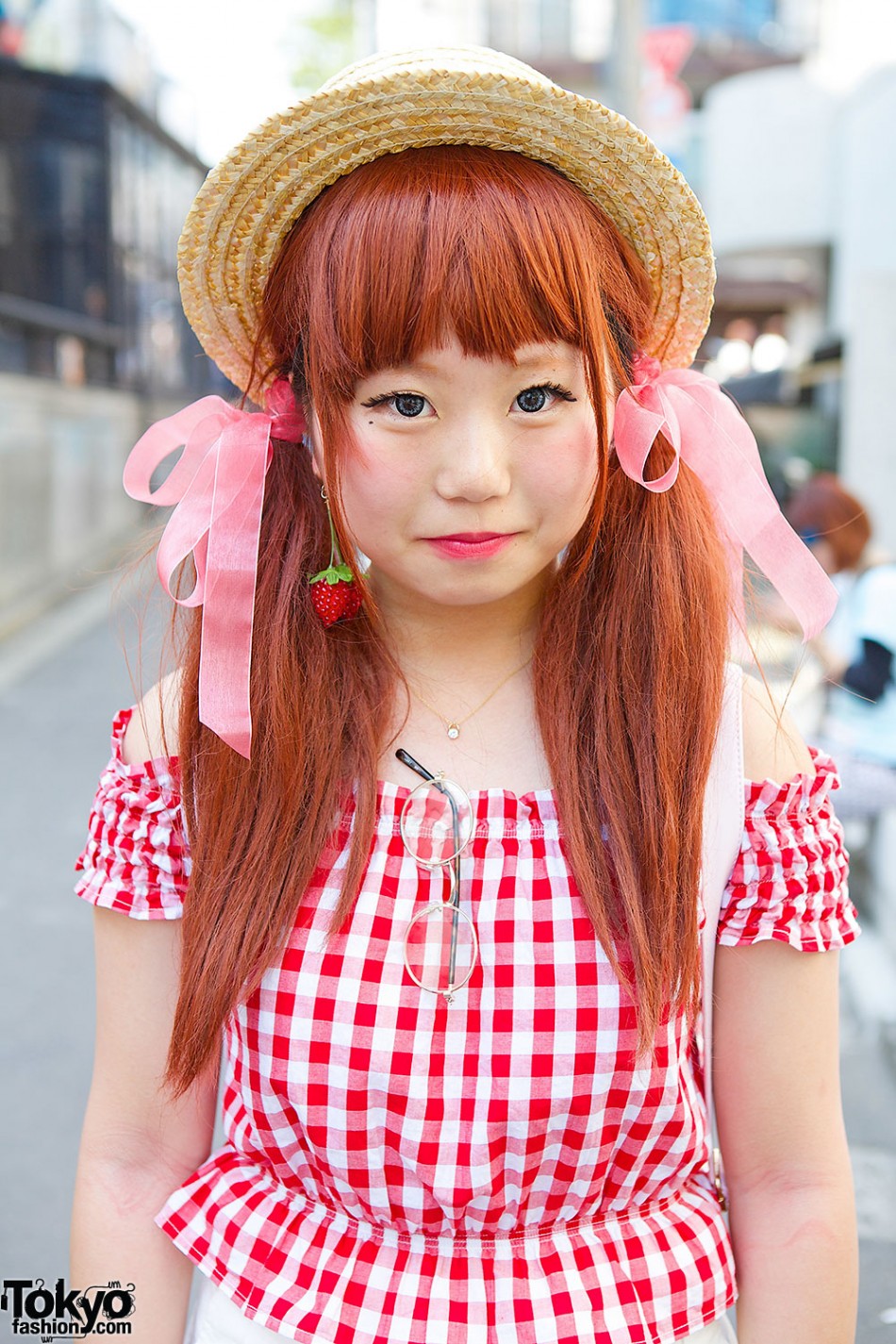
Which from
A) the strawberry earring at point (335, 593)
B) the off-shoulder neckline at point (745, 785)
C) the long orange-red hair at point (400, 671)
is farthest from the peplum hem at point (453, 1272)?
the strawberry earring at point (335, 593)

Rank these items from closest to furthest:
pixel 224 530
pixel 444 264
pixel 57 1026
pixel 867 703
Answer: pixel 444 264, pixel 224 530, pixel 57 1026, pixel 867 703

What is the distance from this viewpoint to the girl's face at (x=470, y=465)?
3.55 ft

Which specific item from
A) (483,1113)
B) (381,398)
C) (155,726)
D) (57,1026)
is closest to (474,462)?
(381,398)

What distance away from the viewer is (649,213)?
1.21 meters

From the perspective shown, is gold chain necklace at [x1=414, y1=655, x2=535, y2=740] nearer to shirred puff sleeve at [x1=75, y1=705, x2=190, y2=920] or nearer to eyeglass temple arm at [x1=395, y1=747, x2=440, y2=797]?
eyeglass temple arm at [x1=395, y1=747, x2=440, y2=797]

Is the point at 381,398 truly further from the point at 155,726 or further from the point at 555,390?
the point at 155,726

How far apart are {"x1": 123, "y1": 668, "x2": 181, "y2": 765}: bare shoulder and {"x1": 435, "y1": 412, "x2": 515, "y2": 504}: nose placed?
0.41 m

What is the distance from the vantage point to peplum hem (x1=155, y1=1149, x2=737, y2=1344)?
113 centimetres

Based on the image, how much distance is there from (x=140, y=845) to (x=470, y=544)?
46cm

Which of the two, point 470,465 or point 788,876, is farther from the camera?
point 788,876

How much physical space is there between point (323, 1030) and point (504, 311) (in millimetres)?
668

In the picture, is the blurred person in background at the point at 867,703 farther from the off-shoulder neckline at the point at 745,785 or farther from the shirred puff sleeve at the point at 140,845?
the shirred puff sleeve at the point at 140,845

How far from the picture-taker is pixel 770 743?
48.6 inches

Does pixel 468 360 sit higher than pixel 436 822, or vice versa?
pixel 468 360
